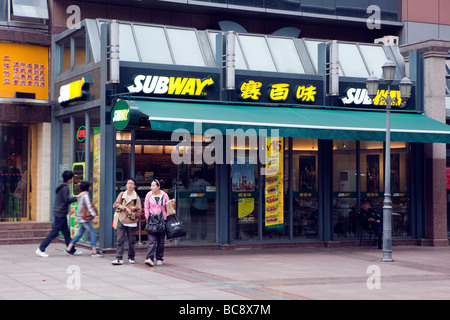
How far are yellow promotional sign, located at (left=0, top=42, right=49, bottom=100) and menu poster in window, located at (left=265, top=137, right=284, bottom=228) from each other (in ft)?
21.6

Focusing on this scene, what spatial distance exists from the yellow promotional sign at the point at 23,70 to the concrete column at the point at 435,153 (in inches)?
426

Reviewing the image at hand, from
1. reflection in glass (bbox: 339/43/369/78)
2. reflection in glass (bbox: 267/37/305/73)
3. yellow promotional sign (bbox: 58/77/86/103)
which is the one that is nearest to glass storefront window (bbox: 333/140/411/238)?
reflection in glass (bbox: 339/43/369/78)

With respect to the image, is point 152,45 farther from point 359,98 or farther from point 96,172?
point 359,98

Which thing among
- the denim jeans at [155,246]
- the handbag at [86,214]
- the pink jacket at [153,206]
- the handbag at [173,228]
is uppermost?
the pink jacket at [153,206]

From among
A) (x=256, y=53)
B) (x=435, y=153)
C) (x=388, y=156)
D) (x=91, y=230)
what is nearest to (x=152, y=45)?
(x=256, y=53)

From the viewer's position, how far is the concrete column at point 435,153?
66.1 ft

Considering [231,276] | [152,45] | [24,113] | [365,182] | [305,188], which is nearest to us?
[231,276]

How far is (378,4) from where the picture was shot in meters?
23.9

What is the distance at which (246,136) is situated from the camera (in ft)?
60.2

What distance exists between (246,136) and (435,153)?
5825 millimetres

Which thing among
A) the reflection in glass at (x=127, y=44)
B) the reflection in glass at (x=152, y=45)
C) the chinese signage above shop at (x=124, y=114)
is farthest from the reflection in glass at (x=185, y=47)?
the chinese signage above shop at (x=124, y=114)

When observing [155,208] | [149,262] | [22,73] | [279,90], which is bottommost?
[149,262]

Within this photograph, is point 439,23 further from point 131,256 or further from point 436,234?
point 131,256

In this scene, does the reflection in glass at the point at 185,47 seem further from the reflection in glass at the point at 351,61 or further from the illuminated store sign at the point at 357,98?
the reflection in glass at the point at 351,61
